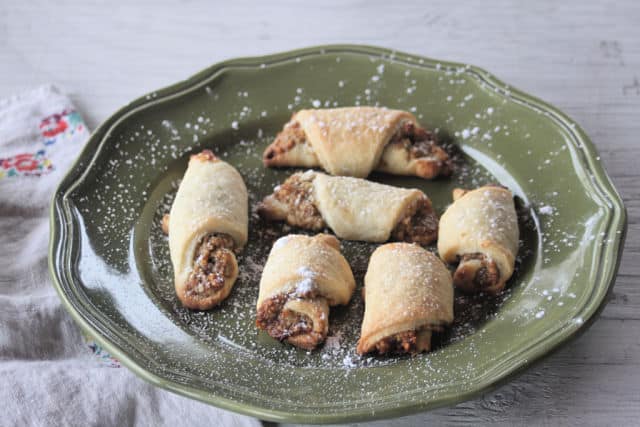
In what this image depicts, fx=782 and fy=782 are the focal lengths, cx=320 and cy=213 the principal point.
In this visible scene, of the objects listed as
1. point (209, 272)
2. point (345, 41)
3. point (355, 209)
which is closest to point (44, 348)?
point (209, 272)

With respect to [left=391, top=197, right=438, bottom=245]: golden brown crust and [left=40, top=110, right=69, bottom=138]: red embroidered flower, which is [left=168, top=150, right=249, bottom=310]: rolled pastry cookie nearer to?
[left=391, top=197, right=438, bottom=245]: golden brown crust

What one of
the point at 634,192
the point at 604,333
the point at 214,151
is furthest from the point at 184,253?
the point at 634,192

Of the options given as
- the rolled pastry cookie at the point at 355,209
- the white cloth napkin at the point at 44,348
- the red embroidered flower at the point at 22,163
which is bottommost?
the white cloth napkin at the point at 44,348

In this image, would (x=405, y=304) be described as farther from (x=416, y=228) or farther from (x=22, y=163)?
(x=22, y=163)

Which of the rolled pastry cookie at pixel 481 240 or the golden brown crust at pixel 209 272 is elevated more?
the rolled pastry cookie at pixel 481 240

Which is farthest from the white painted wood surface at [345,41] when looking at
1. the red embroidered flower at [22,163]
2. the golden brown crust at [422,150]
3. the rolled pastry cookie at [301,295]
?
the rolled pastry cookie at [301,295]

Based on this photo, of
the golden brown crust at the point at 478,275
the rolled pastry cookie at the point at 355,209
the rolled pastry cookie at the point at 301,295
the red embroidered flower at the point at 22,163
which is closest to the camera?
the rolled pastry cookie at the point at 301,295

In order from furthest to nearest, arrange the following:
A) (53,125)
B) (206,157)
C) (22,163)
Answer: (53,125) < (22,163) < (206,157)

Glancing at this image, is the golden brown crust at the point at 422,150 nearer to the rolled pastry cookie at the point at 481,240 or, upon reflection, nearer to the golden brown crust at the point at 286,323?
the rolled pastry cookie at the point at 481,240

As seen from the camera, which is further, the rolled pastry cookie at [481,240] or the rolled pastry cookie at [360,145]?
the rolled pastry cookie at [360,145]
